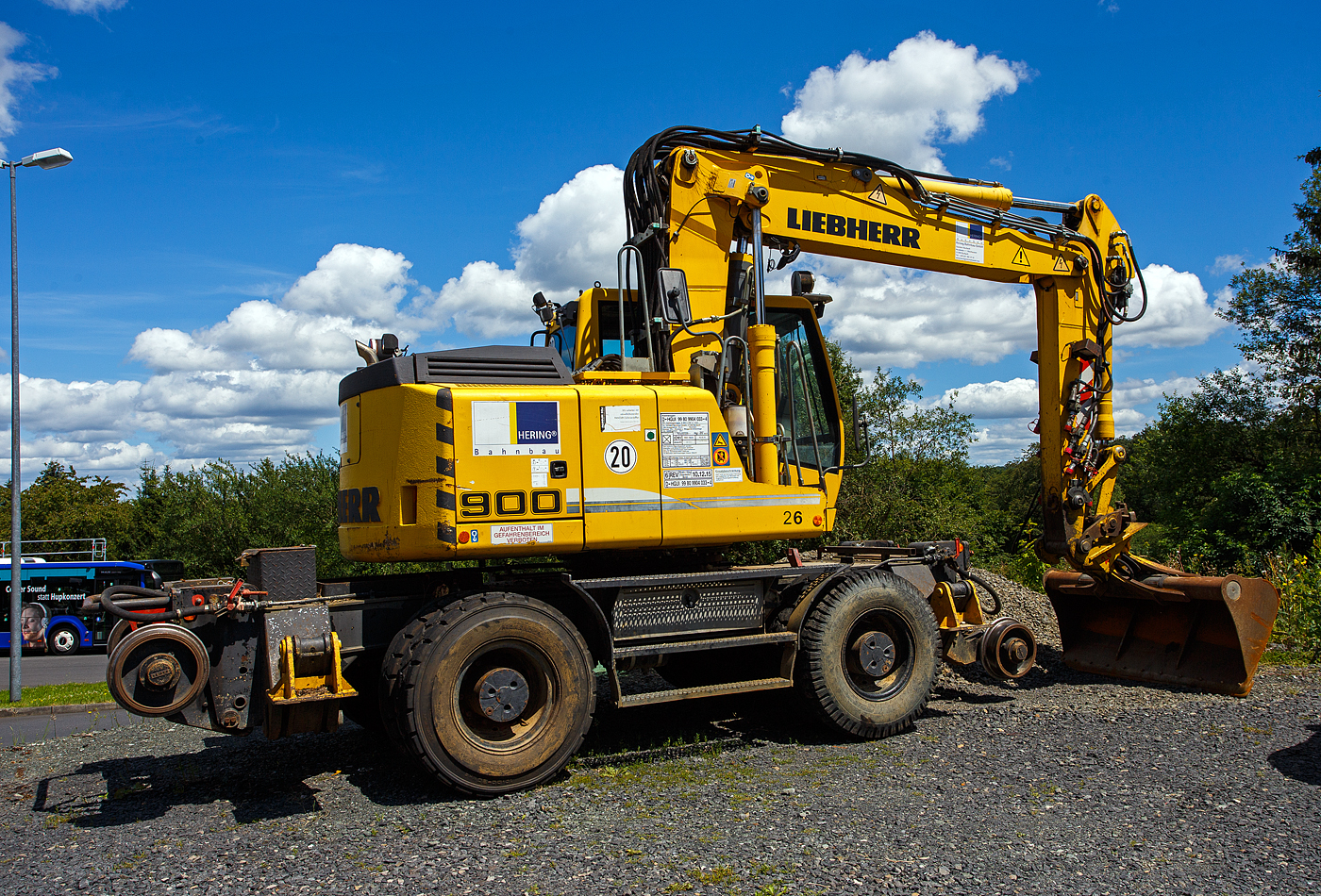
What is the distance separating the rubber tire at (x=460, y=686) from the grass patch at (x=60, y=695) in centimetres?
830

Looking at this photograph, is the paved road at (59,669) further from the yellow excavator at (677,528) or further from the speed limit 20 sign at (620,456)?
the speed limit 20 sign at (620,456)

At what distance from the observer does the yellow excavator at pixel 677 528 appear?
6.00 metres

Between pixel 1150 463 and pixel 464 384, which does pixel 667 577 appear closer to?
pixel 464 384

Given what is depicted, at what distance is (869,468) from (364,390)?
46.5 ft

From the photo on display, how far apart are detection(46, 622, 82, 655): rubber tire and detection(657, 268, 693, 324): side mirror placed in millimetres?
23764

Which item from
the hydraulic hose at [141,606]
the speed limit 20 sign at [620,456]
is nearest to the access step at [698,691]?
the speed limit 20 sign at [620,456]

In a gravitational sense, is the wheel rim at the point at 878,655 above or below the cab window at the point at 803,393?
below

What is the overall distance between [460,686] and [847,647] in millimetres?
3199

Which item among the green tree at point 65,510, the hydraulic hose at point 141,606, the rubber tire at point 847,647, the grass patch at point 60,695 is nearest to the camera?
the hydraulic hose at point 141,606

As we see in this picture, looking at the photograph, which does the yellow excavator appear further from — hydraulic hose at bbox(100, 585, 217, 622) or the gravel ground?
the gravel ground

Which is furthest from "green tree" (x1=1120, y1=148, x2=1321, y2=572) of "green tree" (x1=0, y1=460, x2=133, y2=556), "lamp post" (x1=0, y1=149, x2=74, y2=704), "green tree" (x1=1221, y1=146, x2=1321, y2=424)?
"green tree" (x1=0, y1=460, x2=133, y2=556)

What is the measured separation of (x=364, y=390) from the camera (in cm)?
670

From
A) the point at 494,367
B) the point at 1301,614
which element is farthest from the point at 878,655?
the point at 1301,614

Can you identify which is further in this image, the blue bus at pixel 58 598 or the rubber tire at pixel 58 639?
the rubber tire at pixel 58 639
